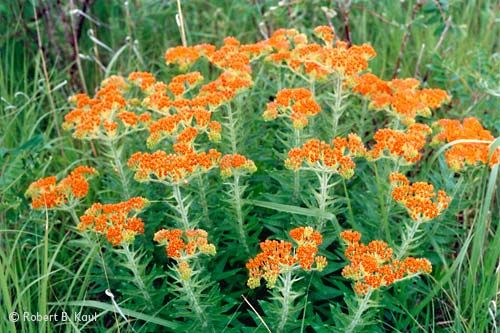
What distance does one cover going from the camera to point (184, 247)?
2270mm

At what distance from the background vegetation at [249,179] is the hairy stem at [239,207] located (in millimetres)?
44

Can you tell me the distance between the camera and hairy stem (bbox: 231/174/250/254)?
101 inches

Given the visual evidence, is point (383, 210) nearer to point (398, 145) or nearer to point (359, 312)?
point (398, 145)

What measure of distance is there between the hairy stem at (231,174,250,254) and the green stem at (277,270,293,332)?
0.39 m

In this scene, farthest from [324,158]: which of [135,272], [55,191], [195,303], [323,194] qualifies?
[55,191]

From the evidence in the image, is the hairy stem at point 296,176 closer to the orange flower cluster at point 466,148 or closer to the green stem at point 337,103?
the green stem at point 337,103

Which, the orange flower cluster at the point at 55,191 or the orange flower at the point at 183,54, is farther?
the orange flower at the point at 183,54

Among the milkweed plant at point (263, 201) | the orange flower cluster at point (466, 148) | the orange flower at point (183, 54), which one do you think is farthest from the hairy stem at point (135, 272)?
the orange flower cluster at point (466, 148)

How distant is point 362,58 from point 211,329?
125cm

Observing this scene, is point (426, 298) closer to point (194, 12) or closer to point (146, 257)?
point (146, 257)

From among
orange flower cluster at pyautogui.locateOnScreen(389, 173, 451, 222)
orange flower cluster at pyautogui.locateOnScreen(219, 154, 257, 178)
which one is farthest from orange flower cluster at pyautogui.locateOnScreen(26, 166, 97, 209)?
orange flower cluster at pyautogui.locateOnScreen(389, 173, 451, 222)

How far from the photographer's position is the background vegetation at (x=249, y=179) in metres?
2.59

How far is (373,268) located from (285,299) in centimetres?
31

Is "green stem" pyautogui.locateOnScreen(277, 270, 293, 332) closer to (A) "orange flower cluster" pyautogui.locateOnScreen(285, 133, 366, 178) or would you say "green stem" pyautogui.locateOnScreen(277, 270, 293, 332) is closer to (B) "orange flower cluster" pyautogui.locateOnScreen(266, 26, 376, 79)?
(A) "orange flower cluster" pyautogui.locateOnScreen(285, 133, 366, 178)
